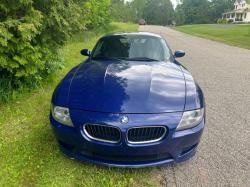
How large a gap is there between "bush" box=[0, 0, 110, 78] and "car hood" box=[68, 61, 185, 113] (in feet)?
3.99

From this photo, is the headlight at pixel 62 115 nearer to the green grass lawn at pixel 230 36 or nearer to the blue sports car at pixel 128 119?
the blue sports car at pixel 128 119

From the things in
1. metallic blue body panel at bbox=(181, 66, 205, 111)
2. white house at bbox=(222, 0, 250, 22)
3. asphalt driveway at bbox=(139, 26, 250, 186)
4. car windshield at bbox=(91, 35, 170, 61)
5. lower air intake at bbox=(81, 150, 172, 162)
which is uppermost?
white house at bbox=(222, 0, 250, 22)

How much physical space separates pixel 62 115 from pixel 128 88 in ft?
2.63

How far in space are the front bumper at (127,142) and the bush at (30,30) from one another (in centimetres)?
185

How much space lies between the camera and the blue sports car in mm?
1920

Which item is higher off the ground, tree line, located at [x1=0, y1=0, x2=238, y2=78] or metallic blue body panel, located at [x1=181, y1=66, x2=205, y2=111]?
tree line, located at [x1=0, y1=0, x2=238, y2=78]

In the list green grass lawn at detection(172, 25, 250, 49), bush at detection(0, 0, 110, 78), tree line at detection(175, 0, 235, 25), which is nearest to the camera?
bush at detection(0, 0, 110, 78)

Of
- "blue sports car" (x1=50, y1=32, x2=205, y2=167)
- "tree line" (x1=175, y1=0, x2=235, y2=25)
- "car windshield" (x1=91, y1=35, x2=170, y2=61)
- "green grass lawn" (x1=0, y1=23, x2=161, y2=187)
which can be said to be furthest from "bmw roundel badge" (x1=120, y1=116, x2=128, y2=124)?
"tree line" (x1=175, y1=0, x2=235, y2=25)

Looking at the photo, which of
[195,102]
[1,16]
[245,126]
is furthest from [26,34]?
[245,126]

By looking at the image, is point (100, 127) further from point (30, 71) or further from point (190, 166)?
point (30, 71)

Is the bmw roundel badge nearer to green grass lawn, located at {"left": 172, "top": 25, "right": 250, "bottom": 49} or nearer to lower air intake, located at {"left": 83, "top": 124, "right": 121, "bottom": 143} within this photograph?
lower air intake, located at {"left": 83, "top": 124, "right": 121, "bottom": 143}

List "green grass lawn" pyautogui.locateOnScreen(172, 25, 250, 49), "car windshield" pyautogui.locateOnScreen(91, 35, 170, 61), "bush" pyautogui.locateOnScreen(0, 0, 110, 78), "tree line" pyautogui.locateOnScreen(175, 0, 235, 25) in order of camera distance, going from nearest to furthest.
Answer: "bush" pyautogui.locateOnScreen(0, 0, 110, 78) < "car windshield" pyautogui.locateOnScreen(91, 35, 170, 61) < "green grass lawn" pyautogui.locateOnScreen(172, 25, 250, 49) < "tree line" pyautogui.locateOnScreen(175, 0, 235, 25)

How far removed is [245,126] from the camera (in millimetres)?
3156

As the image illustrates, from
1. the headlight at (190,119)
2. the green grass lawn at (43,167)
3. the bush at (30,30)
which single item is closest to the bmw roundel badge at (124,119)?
the headlight at (190,119)
